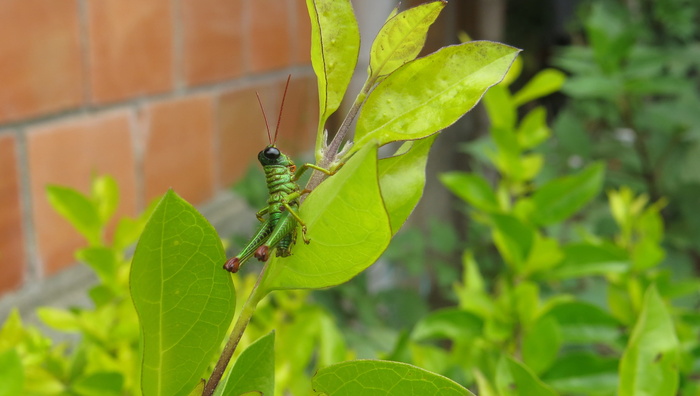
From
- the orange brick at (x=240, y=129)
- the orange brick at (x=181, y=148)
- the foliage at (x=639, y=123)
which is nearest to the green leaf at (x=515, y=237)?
the foliage at (x=639, y=123)

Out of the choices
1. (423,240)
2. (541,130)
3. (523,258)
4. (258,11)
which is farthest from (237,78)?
(523,258)

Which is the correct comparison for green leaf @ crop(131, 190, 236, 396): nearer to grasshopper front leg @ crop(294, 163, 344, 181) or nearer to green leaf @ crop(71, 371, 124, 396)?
grasshopper front leg @ crop(294, 163, 344, 181)

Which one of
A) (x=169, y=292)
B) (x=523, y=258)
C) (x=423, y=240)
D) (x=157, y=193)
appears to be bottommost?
(x=423, y=240)

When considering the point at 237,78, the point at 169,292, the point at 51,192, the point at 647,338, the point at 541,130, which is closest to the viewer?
the point at 169,292

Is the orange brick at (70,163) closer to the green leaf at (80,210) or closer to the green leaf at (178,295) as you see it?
the green leaf at (80,210)

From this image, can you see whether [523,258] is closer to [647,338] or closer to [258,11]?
[647,338]

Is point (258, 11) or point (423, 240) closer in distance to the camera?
point (423, 240)

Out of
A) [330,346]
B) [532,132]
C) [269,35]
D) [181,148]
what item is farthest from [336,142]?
[269,35]

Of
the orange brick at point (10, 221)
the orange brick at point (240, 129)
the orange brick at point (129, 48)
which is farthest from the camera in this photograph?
the orange brick at point (240, 129)
